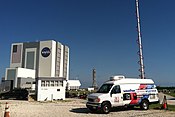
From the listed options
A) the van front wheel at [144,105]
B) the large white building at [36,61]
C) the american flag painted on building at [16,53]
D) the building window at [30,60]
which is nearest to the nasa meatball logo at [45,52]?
the large white building at [36,61]

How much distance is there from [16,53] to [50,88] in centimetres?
5855

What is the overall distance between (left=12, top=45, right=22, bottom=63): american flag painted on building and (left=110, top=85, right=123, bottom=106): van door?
75.7 meters

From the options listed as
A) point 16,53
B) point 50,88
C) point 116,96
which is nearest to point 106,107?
point 116,96

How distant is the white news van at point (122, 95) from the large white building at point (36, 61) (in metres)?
60.9

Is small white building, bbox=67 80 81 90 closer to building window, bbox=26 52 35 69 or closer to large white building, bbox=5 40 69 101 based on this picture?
large white building, bbox=5 40 69 101

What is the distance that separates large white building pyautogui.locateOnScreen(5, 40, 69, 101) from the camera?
7681 cm

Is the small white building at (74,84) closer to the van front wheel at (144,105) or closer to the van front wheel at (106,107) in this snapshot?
the van front wheel at (144,105)

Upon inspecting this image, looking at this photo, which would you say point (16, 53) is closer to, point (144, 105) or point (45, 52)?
point (45, 52)

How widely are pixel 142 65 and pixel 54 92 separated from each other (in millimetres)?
14308

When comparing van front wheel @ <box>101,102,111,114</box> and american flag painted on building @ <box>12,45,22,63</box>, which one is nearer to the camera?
van front wheel @ <box>101,102,111,114</box>

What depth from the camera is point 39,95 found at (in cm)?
3406

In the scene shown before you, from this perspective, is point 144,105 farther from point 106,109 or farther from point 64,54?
point 64,54

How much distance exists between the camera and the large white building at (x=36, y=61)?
3024 inches

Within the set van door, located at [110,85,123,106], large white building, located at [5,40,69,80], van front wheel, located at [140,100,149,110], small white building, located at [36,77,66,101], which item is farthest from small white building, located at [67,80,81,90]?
van door, located at [110,85,123,106]
